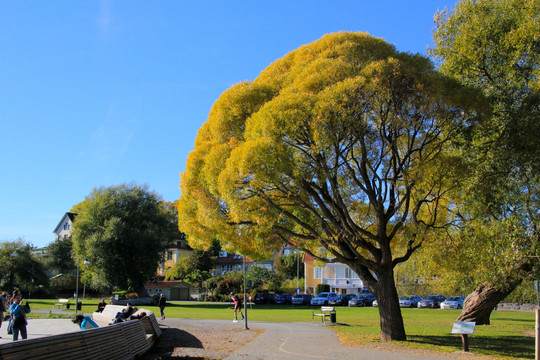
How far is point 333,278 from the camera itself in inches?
2985

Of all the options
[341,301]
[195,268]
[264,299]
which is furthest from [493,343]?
[195,268]

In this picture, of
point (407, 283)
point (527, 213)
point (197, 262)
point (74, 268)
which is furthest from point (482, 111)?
point (74, 268)

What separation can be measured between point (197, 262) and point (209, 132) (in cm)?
5974

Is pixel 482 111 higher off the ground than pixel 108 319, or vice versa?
pixel 482 111

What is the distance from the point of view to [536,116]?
641 inches

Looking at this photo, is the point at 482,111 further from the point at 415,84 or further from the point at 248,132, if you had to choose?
the point at 248,132

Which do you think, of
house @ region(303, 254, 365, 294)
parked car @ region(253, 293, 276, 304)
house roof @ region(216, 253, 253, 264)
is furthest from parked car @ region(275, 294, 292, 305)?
house roof @ region(216, 253, 253, 264)

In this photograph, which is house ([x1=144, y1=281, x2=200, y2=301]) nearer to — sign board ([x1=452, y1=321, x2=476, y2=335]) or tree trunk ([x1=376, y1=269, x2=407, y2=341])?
tree trunk ([x1=376, y1=269, x2=407, y2=341])

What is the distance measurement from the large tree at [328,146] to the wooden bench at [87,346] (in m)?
5.82

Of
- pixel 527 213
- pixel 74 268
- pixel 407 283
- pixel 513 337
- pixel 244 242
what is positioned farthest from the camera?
pixel 74 268

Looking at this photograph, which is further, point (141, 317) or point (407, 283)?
point (407, 283)

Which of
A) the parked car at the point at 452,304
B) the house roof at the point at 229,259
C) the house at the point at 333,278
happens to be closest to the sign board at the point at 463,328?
the parked car at the point at 452,304

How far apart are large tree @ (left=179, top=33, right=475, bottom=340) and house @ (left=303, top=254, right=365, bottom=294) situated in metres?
57.2

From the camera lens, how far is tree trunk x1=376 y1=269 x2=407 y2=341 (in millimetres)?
17578
